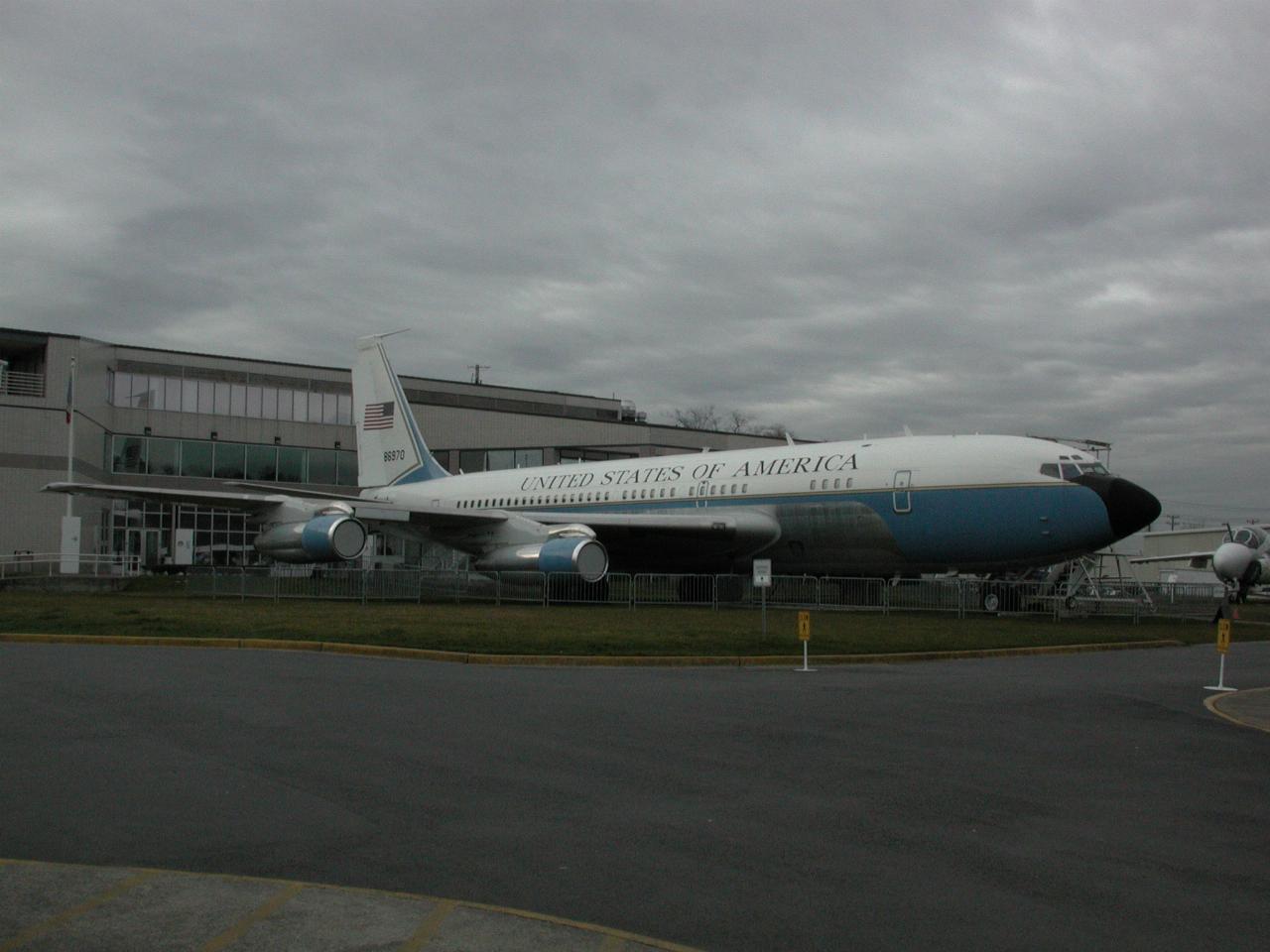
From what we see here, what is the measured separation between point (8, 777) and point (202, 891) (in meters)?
3.08

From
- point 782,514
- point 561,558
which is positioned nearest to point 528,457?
point 782,514

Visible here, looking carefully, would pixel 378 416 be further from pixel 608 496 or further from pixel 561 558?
pixel 561 558

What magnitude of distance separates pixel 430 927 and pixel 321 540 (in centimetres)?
2451

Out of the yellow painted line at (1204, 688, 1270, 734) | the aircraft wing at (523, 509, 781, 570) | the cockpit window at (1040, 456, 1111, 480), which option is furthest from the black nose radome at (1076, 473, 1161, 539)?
the yellow painted line at (1204, 688, 1270, 734)

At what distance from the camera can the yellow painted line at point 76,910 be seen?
454 cm

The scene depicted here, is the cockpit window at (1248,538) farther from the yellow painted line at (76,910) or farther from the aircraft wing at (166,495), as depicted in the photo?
the yellow painted line at (76,910)

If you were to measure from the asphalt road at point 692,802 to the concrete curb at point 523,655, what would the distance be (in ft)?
9.10

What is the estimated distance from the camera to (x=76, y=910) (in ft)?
16.1

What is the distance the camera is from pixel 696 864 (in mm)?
5805

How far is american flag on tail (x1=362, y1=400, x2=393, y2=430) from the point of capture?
3962cm

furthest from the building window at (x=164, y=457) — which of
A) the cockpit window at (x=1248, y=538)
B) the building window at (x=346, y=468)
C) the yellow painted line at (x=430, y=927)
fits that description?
the yellow painted line at (x=430, y=927)

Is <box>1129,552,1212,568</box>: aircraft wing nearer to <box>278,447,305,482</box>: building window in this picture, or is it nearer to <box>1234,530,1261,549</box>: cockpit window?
<box>1234,530,1261,549</box>: cockpit window

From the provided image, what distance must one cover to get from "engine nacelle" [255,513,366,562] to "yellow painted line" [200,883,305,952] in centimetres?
2374

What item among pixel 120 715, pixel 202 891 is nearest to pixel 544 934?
pixel 202 891
